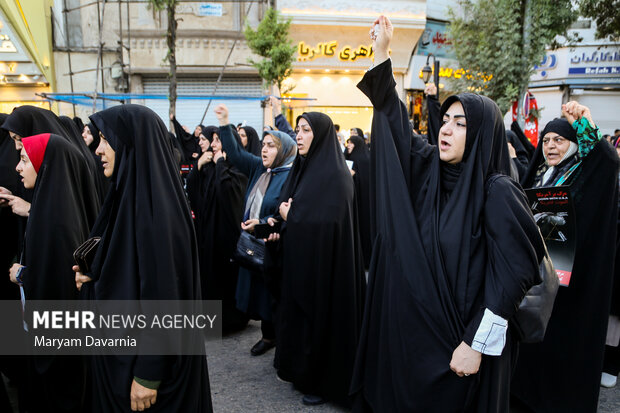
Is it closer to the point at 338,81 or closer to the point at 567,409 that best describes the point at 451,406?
the point at 567,409

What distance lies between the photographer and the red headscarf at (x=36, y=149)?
8.65 feet

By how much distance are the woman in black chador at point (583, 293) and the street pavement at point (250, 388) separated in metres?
0.56

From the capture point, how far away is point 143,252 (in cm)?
196

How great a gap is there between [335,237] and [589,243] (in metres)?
1.83

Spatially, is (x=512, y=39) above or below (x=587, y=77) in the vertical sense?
above

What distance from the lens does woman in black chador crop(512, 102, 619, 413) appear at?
3066 millimetres

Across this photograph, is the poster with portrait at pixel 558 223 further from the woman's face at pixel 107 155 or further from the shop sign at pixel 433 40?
the shop sign at pixel 433 40

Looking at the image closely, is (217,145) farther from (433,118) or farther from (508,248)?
(508,248)

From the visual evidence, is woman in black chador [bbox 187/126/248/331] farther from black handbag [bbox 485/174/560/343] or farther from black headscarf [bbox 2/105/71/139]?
black handbag [bbox 485/174/560/343]

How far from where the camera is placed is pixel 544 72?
17109mm

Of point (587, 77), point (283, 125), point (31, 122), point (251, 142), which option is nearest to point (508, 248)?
point (31, 122)

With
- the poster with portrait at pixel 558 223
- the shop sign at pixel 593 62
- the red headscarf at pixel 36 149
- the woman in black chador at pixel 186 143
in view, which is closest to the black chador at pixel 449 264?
the poster with portrait at pixel 558 223

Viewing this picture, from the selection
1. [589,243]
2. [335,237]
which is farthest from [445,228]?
[589,243]

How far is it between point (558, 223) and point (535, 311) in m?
1.23
